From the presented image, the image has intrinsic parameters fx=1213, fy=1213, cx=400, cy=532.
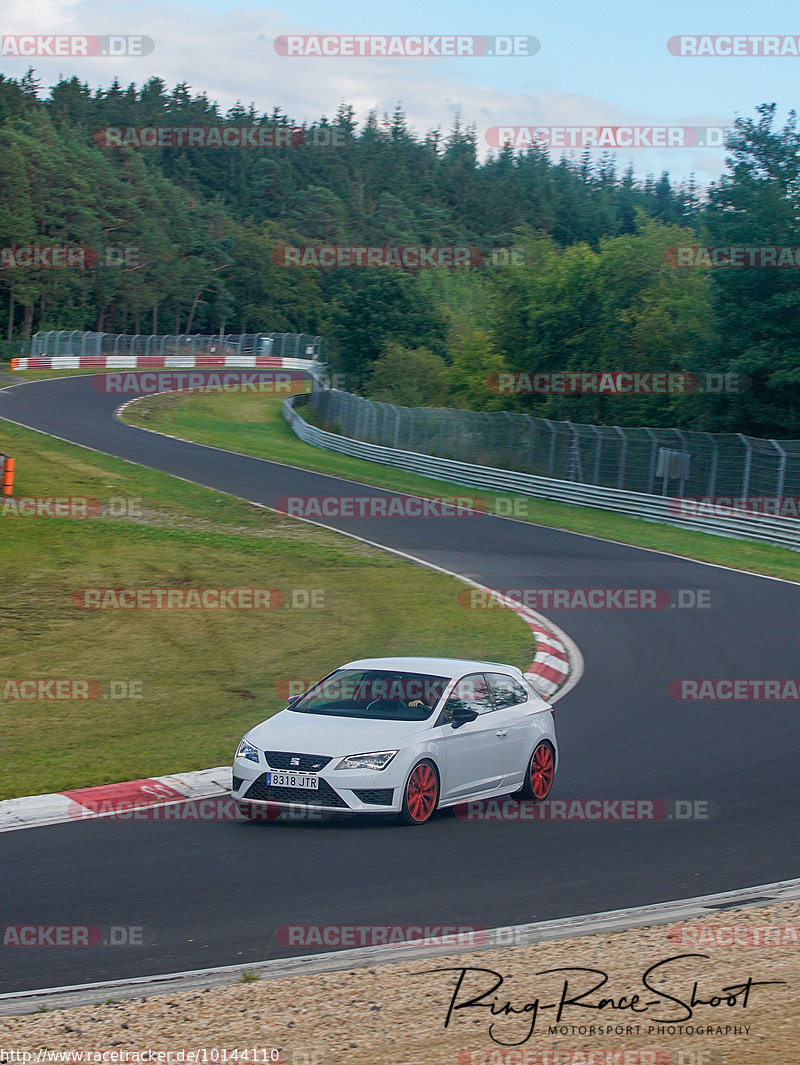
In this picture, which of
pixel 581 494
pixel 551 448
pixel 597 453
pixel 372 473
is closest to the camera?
pixel 597 453

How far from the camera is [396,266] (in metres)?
74.0

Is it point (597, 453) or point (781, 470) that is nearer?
point (781, 470)

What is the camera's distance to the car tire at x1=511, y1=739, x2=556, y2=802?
1080 cm

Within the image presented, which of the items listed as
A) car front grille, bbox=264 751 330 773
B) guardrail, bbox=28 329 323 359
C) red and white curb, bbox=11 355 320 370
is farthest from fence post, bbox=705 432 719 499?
guardrail, bbox=28 329 323 359

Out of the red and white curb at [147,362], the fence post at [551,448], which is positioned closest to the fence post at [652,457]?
the fence post at [551,448]

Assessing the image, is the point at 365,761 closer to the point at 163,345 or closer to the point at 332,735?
the point at 332,735

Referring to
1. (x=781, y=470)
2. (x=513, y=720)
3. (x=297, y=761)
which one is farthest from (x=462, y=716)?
(x=781, y=470)

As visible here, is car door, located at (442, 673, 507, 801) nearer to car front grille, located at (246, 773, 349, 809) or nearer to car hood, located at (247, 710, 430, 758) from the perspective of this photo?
car hood, located at (247, 710, 430, 758)

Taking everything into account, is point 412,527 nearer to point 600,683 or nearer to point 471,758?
point 600,683

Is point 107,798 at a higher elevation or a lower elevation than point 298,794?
lower

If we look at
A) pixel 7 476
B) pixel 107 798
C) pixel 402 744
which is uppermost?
pixel 402 744

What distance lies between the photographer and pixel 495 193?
7165 inches

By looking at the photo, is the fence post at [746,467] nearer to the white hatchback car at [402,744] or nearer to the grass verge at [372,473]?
the grass verge at [372,473]

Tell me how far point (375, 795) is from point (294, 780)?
644mm
